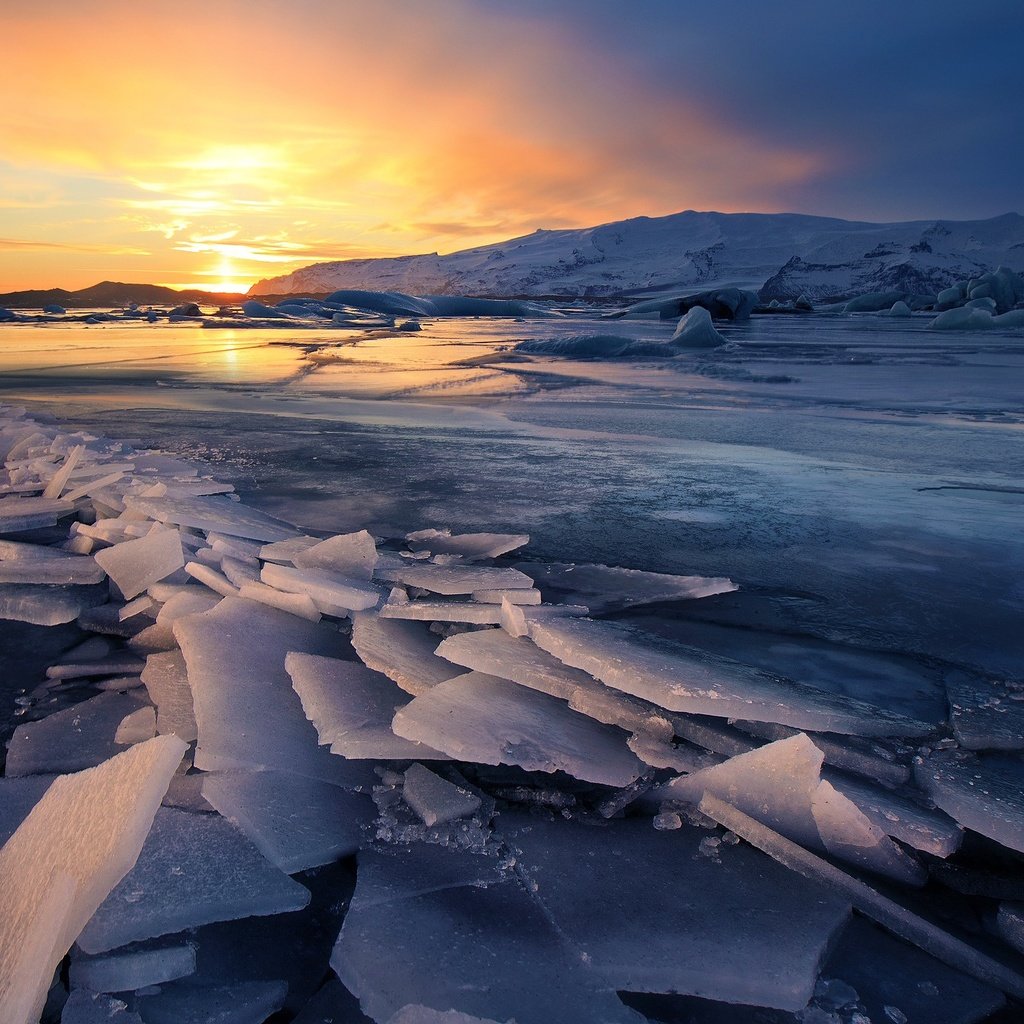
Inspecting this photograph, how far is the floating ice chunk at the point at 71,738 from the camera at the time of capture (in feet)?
3.61

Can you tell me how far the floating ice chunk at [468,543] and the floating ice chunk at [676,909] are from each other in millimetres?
924

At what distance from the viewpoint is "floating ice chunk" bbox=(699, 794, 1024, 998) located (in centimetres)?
78

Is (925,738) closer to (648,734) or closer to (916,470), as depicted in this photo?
(648,734)

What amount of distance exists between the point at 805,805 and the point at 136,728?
3.10 ft

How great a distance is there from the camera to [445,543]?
194 cm

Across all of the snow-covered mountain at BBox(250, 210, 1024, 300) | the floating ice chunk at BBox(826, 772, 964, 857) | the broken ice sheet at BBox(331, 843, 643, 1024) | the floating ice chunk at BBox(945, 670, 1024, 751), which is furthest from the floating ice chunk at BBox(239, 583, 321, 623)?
the snow-covered mountain at BBox(250, 210, 1024, 300)

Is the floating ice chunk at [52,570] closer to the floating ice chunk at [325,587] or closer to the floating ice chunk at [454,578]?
the floating ice chunk at [325,587]

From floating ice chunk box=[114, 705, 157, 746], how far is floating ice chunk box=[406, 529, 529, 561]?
0.81m

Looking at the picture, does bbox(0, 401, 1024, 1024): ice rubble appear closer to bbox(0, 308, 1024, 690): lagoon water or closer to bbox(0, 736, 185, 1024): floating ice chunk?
bbox(0, 736, 185, 1024): floating ice chunk

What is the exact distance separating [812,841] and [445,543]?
1.18 meters

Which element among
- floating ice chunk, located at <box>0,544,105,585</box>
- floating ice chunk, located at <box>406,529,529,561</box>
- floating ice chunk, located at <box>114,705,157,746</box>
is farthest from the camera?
floating ice chunk, located at <box>406,529,529,561</box>

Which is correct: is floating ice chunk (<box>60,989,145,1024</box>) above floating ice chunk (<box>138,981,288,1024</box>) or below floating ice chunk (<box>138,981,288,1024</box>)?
above

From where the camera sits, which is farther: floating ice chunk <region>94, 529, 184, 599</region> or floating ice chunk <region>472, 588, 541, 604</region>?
floating ice chunk <region>94, 529, 184, 599</region>

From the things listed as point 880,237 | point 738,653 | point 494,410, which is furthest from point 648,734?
point 880,237
